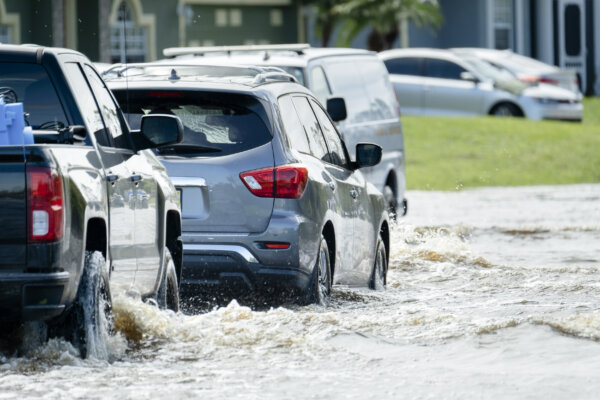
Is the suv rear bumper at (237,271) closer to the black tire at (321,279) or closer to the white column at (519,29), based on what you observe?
the black tire at (321,279)

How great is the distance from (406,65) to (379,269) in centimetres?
1968

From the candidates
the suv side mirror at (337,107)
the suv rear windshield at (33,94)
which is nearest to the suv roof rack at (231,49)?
the suv side mirror at (337,107)

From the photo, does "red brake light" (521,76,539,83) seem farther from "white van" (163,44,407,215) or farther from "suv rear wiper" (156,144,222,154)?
"suv rear wiper" (156,144,222,154)

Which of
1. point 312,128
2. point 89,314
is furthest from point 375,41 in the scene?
point 89,314

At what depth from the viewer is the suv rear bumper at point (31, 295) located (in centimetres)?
637

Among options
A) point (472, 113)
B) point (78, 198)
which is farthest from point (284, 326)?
point (472, 113)

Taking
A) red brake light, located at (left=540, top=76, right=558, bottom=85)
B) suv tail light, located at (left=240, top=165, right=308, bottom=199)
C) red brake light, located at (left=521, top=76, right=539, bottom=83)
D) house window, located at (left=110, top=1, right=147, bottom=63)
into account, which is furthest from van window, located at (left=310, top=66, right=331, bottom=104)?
house window, located at (left=110, top=1, right=147, bottom=63)

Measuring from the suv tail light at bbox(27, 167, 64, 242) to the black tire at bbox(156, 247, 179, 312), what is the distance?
2058mm

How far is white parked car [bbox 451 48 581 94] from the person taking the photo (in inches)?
1310

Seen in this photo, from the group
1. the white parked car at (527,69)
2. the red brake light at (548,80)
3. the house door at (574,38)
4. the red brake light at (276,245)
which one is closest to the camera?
the red brake light at (276,245)

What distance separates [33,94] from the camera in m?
7.43

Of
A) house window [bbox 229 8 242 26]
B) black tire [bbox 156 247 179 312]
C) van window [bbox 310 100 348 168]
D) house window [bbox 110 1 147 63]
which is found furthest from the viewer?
house window [bbox 229 8 242 26]

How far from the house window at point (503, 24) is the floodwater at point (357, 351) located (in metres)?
35.8

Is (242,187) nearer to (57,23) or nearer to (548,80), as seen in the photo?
(57,23)
